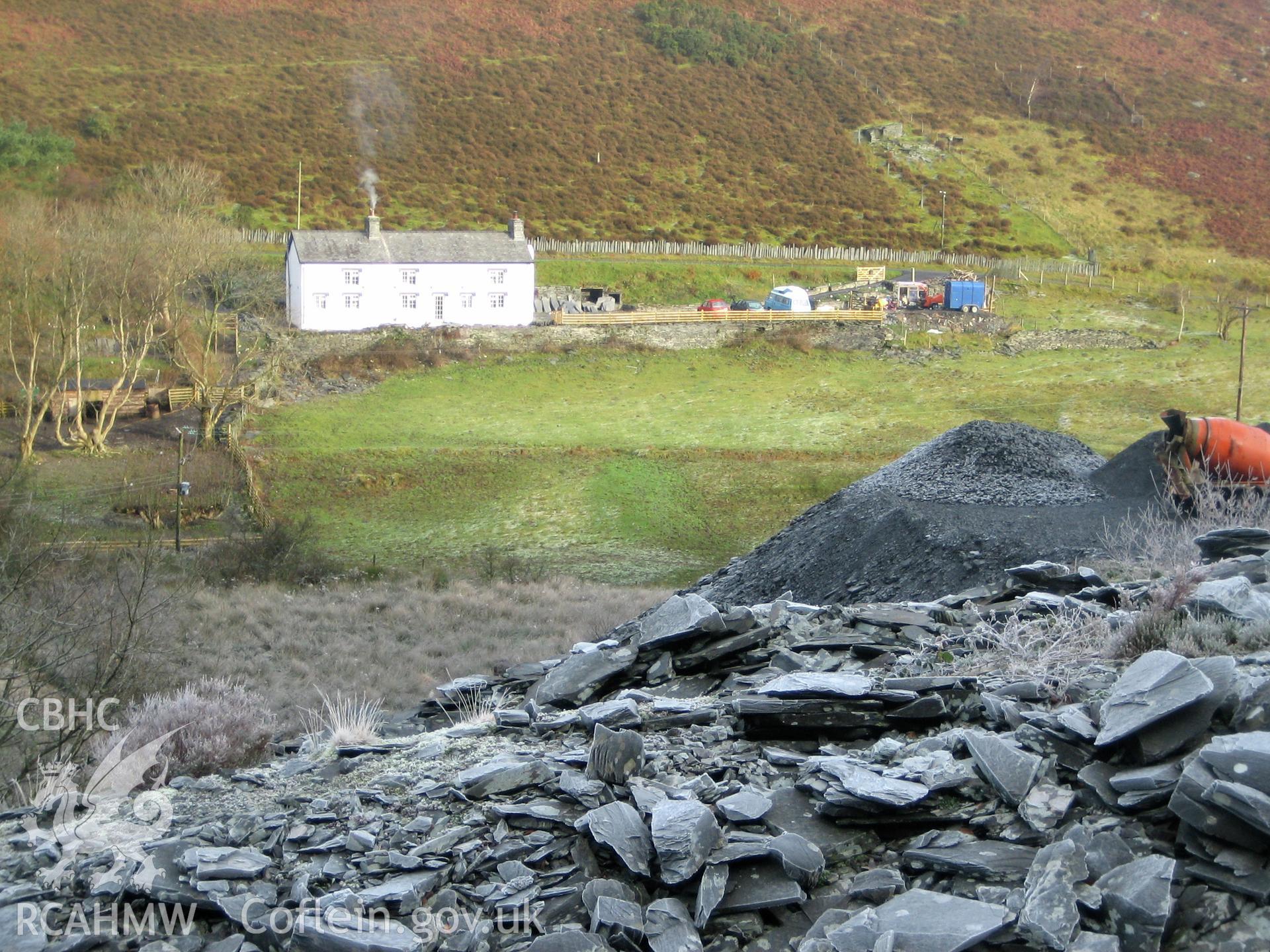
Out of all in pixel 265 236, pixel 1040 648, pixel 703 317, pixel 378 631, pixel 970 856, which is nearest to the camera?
pixel 970 856

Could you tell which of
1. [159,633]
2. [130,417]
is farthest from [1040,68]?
[159,633]

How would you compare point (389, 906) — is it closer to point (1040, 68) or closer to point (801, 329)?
point (801, 329)

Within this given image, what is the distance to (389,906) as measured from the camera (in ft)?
18.7

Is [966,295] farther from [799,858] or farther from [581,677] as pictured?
[799,858]

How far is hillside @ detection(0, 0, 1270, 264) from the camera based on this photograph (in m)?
67.8

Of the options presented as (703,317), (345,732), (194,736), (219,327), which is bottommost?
(194,736)

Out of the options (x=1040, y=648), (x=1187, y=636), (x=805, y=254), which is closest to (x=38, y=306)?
(x=1040, y=648)

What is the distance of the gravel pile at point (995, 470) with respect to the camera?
18.6m

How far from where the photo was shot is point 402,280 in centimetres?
4800

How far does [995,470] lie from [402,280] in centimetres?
3373

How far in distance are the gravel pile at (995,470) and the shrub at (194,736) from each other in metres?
11.8

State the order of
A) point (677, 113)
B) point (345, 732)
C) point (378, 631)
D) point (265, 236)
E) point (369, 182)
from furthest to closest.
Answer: point (677, 113), point (369, 182), point (265, 236), point (378, 631), point (345, 732)

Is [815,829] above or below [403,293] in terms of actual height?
below

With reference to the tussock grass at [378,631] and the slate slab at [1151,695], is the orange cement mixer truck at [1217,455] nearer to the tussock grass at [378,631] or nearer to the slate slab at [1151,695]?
the tussock grass at [378,631]
